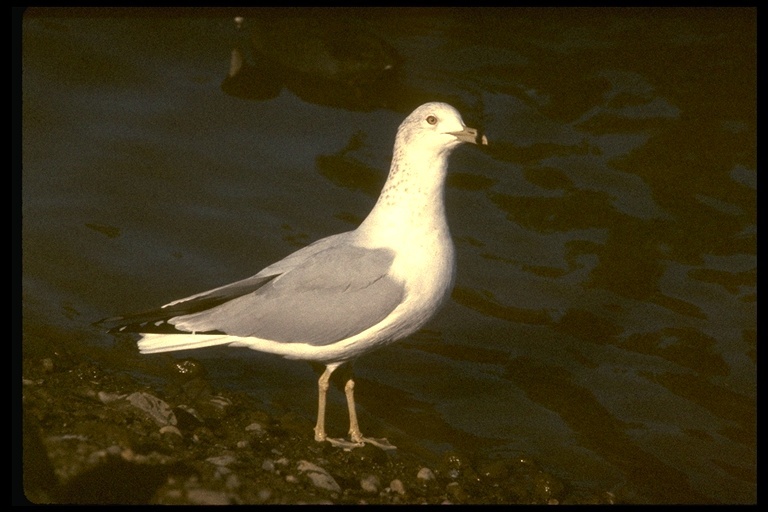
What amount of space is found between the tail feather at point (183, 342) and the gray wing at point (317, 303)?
1.7 inches

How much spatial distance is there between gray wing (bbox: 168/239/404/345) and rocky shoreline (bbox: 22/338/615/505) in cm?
61

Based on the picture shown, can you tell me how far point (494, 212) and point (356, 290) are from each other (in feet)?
12.7

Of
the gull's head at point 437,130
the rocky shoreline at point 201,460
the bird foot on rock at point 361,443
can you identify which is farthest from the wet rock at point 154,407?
the gull's head at point 437,130

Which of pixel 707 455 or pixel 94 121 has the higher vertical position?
pixel 94 121

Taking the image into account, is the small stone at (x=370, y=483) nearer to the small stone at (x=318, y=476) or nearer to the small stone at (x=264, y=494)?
the small stone at (x=318, y=476)

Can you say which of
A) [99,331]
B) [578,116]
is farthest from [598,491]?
[578,116]

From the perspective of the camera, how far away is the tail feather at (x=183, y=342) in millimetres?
6477

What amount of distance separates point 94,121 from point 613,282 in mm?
5447

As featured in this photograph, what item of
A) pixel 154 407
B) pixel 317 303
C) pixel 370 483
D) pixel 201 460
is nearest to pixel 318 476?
pixel 370 483

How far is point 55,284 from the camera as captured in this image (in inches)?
340

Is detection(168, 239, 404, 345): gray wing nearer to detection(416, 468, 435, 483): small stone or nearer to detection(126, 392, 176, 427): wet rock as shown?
detection(126, 392, 176, 427): wet rock

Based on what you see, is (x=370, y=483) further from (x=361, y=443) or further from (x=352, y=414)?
(x=352, y=414)

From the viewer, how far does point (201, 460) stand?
606 cm

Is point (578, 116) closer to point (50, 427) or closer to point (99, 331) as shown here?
point (99, 331)
